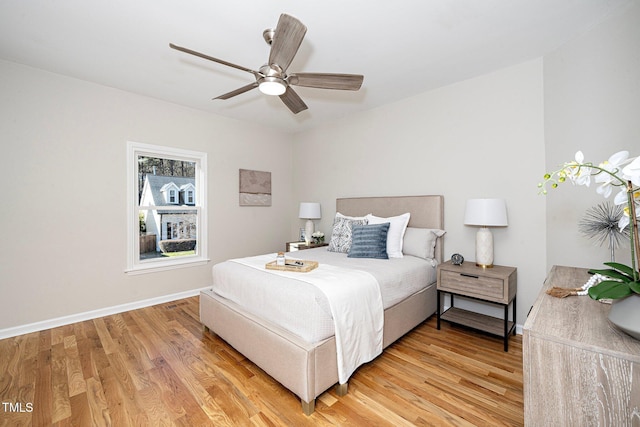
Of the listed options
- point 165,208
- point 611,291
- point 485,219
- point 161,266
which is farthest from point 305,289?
point 165,208

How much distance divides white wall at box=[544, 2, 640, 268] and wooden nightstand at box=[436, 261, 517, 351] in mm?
494

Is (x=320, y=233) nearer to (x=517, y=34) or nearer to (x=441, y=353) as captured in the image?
(x=441, y=353)

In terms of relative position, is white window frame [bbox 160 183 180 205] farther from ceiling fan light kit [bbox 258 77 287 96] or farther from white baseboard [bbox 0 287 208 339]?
ceiling fan light kit [bbox 258 77 287 96]

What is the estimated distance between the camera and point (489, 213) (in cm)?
248

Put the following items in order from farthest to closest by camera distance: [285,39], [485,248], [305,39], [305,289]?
[485,248] < [305,39] < [305,289] < [285,39]

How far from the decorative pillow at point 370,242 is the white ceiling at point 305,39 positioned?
1637mm

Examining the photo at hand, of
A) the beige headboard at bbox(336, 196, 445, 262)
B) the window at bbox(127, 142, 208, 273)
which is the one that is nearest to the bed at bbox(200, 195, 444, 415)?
the beige headboard at bbox(336, 196, 445, 262)

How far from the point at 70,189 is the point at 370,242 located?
3.30 meters

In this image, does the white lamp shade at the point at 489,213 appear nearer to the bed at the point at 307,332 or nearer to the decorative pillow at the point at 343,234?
the bed at the point at 307,332

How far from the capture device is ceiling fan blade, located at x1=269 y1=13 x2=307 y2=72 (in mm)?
1535

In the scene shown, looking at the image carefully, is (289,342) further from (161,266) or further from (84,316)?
(84,316)

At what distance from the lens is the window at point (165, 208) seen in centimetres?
340

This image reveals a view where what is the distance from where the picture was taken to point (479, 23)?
2.05 m

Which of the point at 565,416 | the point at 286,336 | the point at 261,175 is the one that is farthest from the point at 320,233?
the point at 565,416
